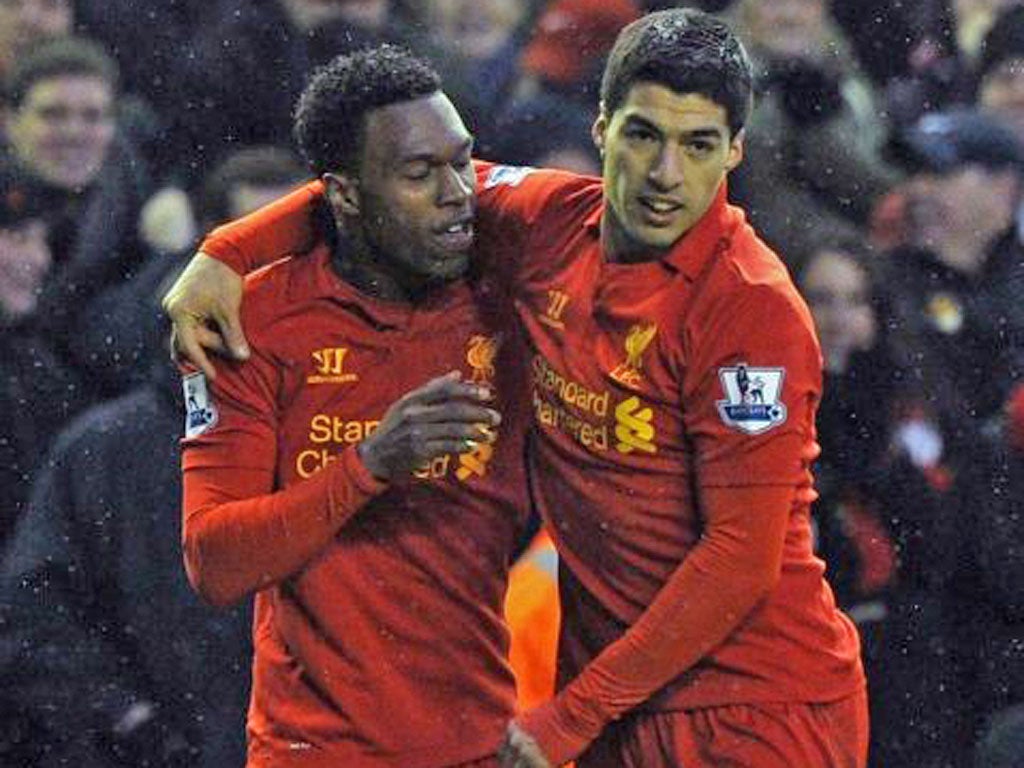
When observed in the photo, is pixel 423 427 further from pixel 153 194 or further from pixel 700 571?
pixel 153 194

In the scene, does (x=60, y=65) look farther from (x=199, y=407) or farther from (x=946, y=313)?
(x=946, y=313)

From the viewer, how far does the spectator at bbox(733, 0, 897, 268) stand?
4395 millimetres

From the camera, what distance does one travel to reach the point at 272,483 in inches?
124

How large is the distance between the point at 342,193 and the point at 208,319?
25cm

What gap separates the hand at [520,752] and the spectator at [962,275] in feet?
5.07

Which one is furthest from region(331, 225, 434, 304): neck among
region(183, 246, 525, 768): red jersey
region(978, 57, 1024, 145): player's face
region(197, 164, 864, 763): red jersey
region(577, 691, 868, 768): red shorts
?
region(978, 57, 1024, 145): player's face

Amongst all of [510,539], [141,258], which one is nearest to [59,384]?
[141,258]

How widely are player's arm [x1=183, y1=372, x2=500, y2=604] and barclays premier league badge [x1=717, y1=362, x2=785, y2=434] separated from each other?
0.28m

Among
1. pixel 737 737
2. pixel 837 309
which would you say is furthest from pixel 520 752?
pixel 837 309

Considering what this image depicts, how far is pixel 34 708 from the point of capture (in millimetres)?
4504

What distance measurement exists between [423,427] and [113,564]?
1.64 meters

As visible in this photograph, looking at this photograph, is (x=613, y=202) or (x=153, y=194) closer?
(x=613, y=202)

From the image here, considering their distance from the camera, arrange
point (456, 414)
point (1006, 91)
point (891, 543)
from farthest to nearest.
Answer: point (1006, 91) → point (891, 543) → point (456, 414)

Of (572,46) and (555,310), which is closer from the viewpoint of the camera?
(555,310)
